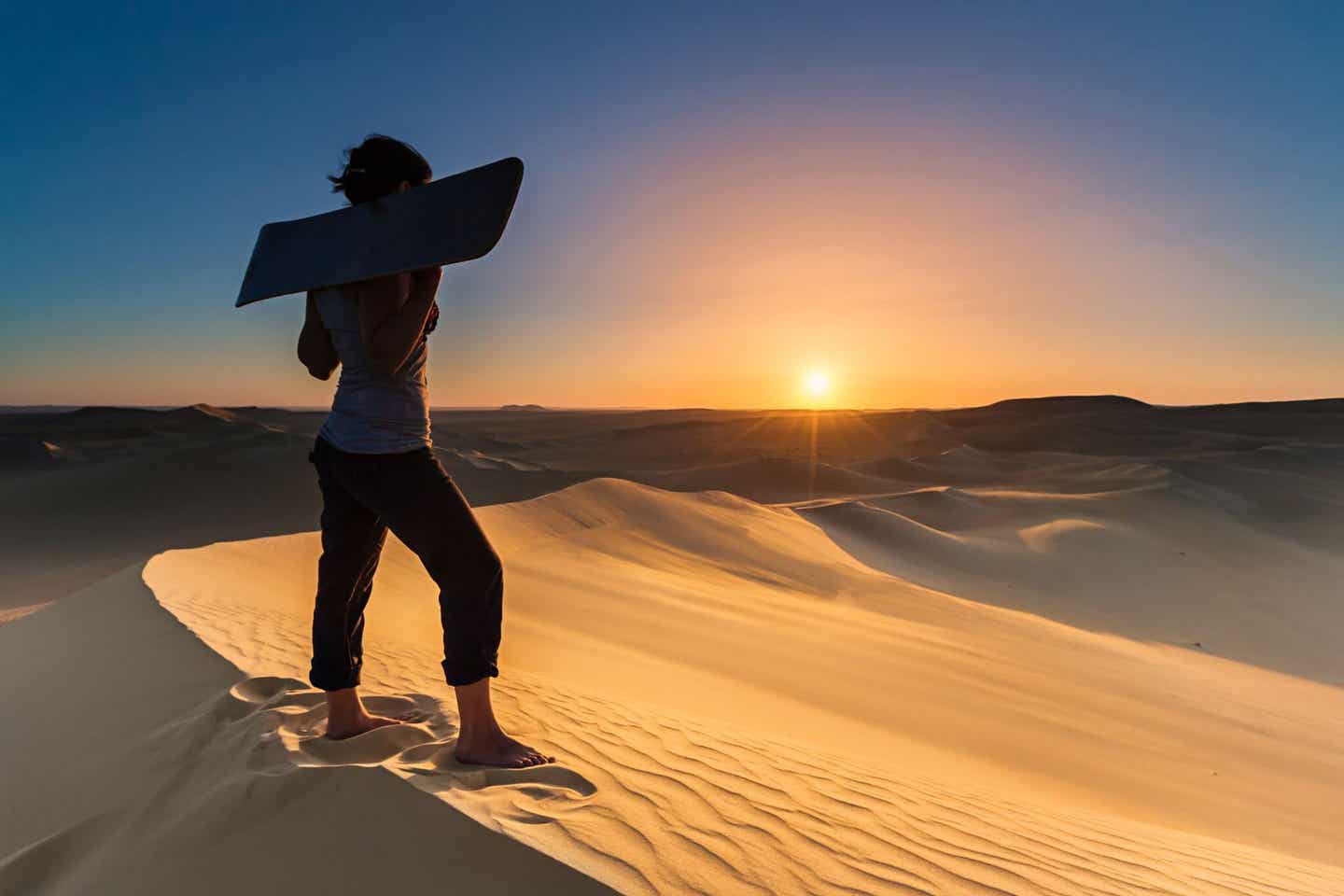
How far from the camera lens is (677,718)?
12.5ft

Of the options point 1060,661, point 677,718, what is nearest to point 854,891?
point 677,718

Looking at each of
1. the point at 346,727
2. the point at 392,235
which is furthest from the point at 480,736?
the point at 392,235

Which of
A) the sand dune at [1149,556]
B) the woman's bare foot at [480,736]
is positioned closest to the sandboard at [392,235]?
the woman's bare foot at [480,736]

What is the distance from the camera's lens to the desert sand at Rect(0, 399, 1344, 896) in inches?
85.7

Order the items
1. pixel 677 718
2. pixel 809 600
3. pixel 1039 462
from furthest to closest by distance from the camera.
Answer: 1. pixel 1039 462
2. pixel 809 600
3. pixel 677 718

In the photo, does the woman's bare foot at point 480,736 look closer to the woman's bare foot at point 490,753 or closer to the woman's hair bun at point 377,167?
the woman's bare foot at point 490,753

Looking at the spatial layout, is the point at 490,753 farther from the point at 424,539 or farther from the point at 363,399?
the point at 363,399

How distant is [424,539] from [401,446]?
30 centimetres

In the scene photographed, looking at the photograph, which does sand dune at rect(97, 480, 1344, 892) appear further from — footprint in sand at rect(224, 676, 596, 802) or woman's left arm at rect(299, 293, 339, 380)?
woman's left arm at rect(299, 293, 339, 380)

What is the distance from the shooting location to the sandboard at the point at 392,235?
2092 mm

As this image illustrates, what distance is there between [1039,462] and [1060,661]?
32.2 m

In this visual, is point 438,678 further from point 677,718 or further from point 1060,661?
point 1060,661

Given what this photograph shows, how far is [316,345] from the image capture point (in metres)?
2.53

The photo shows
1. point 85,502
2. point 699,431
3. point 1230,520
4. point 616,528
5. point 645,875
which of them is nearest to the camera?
point 645,875
